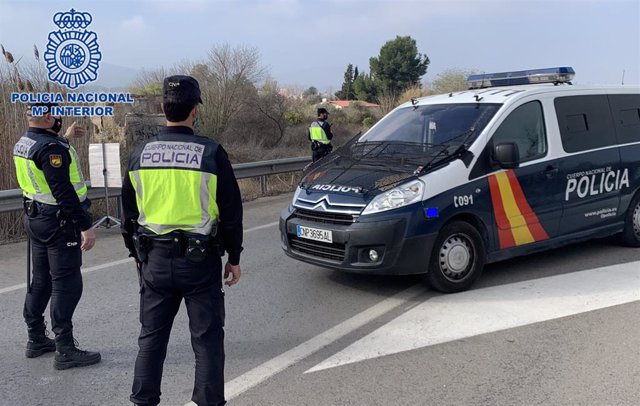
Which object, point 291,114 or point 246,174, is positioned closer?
point 246,174

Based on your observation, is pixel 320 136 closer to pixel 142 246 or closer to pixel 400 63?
pixel 142 246

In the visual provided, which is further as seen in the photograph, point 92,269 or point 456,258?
point 92,269

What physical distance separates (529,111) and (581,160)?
834 millimetres

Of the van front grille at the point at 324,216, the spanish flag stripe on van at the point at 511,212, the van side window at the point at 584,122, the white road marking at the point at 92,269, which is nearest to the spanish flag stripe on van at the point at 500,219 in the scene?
the spanish flag stripe on van at the point at 511,212

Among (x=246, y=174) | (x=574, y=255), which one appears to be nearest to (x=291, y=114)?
(x=246, y=174)

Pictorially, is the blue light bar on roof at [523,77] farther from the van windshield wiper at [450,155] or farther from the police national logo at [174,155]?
the police national logo at [174,155]

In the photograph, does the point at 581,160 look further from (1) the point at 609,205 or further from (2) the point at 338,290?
(2) the point at 338,290

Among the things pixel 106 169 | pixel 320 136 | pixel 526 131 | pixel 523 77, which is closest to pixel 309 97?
pixel 320 136

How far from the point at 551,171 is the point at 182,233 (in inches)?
167

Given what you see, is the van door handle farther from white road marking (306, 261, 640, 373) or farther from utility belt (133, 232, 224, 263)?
utility belt (133, 232, 224, 263)

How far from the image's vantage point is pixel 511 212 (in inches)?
219

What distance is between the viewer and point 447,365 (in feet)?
12.8

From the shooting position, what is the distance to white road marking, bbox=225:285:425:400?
3.72 metres

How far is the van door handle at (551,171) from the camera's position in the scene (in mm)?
5805
